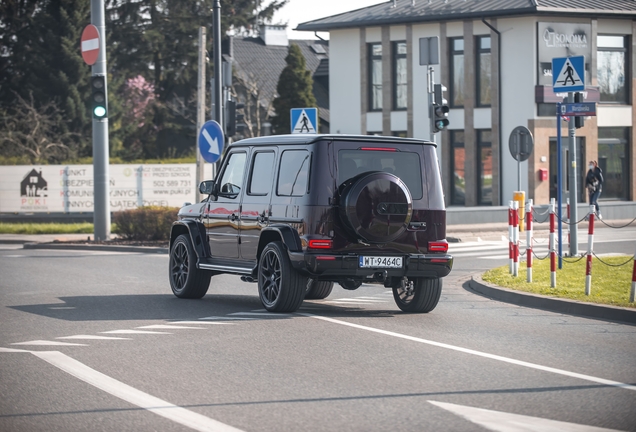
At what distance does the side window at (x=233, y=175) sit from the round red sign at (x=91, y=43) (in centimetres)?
1358

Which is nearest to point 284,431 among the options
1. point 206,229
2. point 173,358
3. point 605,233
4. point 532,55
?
point 173,358

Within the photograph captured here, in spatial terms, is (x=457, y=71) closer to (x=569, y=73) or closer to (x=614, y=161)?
(x=614, y=161)

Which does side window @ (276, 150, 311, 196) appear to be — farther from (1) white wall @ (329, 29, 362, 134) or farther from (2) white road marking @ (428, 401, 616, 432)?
(1) white wall @ (329, 29, 362, 134)

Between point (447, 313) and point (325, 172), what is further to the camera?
point (447, 313)

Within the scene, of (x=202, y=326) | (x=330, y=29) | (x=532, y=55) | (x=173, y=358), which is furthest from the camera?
(x=330, y=29)

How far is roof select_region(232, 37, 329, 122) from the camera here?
5862 centimetres

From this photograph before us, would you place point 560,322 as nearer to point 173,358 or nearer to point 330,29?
point 173,358

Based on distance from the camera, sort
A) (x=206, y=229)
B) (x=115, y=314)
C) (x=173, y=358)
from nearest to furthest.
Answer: (x=173, y=358)
(x=115, y=314)
(x=206, y=229)

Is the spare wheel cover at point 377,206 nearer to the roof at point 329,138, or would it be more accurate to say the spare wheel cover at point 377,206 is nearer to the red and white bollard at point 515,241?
the roof at point 329,138

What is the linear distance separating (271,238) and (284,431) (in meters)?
6.17

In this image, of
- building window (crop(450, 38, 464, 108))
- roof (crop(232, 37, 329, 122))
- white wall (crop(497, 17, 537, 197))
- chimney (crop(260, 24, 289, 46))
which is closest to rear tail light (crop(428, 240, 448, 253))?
white wall (crop(497, 17, 537, 197))

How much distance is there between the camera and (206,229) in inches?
549

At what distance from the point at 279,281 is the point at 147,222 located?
15913mm

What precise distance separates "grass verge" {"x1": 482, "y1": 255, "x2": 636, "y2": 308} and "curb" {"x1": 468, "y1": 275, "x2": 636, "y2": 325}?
0.69 feet
